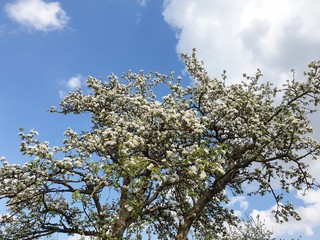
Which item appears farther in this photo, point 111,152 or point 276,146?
point 276,146

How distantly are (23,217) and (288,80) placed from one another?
15946 millimetres

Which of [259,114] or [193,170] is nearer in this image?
[193,170]

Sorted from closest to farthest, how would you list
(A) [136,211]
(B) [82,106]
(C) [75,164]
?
(A) [136,211], (C) [75,164], (B) [82,106]

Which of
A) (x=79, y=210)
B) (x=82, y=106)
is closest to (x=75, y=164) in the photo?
(x=79, y=210)

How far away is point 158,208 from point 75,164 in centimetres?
638

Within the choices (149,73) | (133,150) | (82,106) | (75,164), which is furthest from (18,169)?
(149,73)

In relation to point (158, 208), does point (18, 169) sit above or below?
below

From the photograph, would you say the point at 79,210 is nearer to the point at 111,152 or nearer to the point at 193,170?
the point at 111,152

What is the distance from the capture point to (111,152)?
16.5m

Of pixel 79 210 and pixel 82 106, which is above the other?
pixel 82 106

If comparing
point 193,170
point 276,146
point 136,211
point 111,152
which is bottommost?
point 136,211

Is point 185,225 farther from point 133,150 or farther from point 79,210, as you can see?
point 79,210

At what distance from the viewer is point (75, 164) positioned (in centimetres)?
1634

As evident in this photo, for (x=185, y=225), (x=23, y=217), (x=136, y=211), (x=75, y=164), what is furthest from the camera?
(x=23, y=217)
